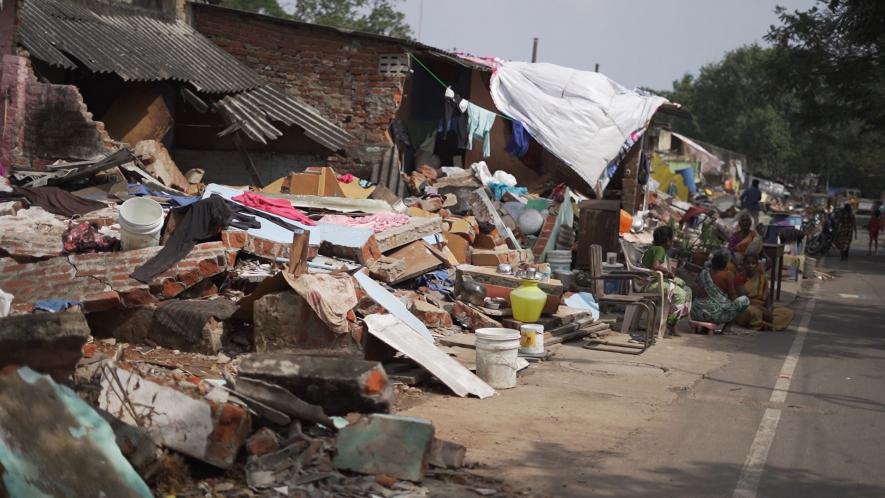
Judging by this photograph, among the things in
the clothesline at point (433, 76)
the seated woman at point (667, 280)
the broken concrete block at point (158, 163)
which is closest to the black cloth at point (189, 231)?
the broken concrete block at point (158, 163)

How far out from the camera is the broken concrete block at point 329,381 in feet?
19.7

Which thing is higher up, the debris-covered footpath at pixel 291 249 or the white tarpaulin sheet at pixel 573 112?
the white tarpaulin sheet at pixel 573 112

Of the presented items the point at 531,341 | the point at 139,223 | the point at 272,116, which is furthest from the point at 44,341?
the point at 272,116

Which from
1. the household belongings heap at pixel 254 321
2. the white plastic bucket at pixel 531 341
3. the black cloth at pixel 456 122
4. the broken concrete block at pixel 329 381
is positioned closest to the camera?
the household belongings heap at pixel 254 321

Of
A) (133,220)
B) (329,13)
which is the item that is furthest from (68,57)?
(329,13)

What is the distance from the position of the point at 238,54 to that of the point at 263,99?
1.74m

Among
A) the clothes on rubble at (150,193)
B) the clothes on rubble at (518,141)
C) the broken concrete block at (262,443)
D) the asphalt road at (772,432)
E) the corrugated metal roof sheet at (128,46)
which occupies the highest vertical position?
the corrugated metal roof sheet at (128,46)

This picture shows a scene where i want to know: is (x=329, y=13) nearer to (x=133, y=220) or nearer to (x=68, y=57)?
(x=68, y=57)

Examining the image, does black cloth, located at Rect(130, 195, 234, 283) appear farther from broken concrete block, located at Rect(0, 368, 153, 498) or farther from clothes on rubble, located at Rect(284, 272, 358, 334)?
broken concrete block, located at Rect(0, 368, 153, 498)

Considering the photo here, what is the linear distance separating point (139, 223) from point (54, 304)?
128cm

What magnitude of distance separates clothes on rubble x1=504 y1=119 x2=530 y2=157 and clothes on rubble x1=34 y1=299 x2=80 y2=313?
38.8 feet

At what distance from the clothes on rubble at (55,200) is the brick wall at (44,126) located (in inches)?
80.8

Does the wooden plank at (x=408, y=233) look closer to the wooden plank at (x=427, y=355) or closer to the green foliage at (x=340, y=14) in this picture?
the wooden plank at (x=427, y=355)

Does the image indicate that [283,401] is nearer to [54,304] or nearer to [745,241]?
[54,304]
